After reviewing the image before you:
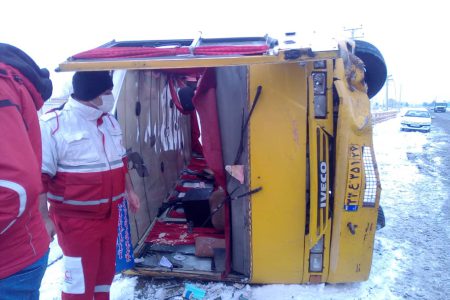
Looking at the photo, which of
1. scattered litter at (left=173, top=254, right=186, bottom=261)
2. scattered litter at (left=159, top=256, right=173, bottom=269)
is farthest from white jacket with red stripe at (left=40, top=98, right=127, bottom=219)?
scattered litter at (left=173, top=254, right=186, bottom=261)

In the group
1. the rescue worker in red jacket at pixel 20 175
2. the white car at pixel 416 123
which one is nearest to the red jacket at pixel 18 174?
the rescue worker in red jacket at pixel 20 175

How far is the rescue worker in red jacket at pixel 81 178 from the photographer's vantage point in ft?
7.86

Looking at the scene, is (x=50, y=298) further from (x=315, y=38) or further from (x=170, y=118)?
(x=170, y=118)

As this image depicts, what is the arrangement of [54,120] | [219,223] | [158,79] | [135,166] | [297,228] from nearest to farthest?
[54,120] < [297,228] < [135,166] < [219,223] < [158,79]

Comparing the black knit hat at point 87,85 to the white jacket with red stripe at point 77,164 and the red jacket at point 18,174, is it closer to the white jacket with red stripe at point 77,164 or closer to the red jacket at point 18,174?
the white jacket with red stripe at point 77,164

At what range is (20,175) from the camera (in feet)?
4.60

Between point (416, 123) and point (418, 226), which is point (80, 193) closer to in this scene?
point (418, 226)

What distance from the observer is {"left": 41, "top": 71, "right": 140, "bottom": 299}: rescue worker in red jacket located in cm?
Result: 240

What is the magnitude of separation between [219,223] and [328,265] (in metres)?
1.56

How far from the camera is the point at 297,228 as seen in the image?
10.5 ft

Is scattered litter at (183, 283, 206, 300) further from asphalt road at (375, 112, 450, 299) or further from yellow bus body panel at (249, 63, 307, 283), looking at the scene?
asphalt road at (375, 112, 450, 299)

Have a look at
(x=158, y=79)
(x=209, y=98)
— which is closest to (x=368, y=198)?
(x=209, y=98)

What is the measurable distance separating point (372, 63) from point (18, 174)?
142 inches

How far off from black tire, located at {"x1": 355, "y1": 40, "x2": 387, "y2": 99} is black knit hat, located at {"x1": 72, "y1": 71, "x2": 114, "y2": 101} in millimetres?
2663
